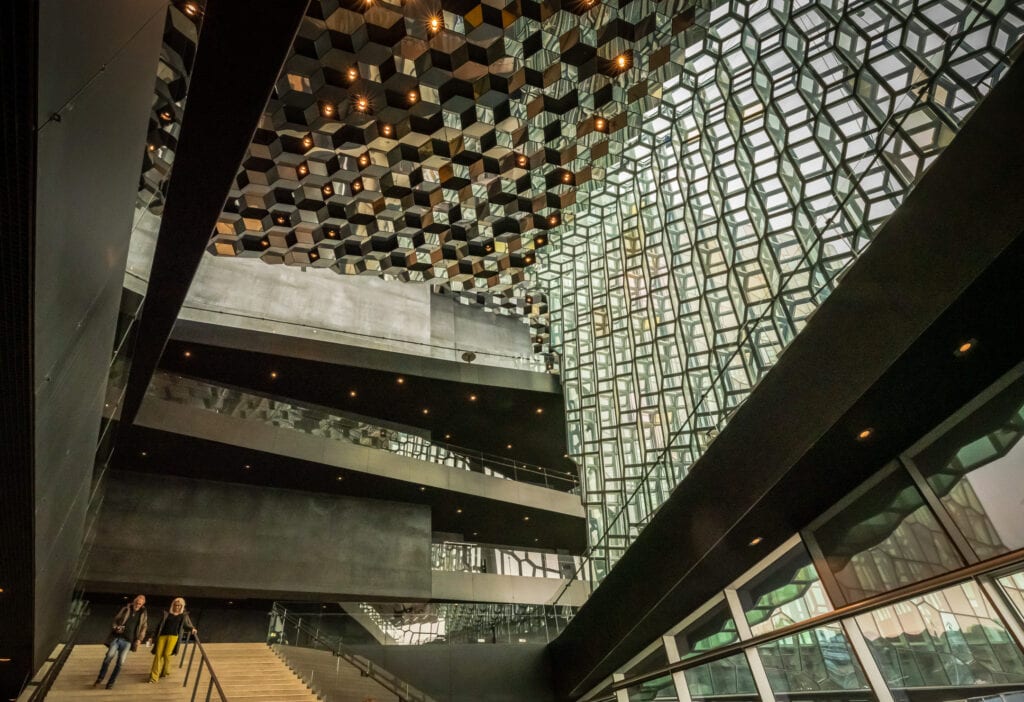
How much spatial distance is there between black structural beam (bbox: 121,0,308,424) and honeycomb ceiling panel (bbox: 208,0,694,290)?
3969mm

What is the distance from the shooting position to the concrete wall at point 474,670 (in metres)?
14.5

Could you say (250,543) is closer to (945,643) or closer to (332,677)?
(332,677)

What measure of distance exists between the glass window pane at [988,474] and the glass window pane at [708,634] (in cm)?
449

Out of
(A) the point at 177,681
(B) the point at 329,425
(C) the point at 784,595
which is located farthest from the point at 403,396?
(C) the point at 784,595

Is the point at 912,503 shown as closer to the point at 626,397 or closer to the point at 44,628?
the point at 626,397

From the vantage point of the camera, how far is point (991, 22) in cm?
530

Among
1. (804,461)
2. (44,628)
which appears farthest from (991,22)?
(44,628)

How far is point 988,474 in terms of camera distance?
511 cm

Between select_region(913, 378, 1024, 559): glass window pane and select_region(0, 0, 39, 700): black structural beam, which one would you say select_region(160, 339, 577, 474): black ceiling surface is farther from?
select_region(913, 378, 1024, 559): glass window pane

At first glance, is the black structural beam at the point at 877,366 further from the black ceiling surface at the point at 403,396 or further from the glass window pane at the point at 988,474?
the black ceiling surface at the point at 403,396

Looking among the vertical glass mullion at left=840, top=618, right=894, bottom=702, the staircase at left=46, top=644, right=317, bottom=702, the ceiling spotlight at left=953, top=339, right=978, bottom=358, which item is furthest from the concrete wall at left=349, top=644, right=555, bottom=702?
the ceiling spotlight at left=953, top=339, right=978, bottom=358

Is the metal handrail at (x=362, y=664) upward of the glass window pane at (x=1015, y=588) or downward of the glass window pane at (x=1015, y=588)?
upward

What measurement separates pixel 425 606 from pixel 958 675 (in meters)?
12.7

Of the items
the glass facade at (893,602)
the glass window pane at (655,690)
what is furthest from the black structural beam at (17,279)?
the glass window pane at (655,690)
